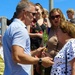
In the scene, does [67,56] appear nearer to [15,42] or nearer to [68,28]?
[68,28]

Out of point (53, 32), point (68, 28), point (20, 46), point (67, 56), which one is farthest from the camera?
point (53, 32)

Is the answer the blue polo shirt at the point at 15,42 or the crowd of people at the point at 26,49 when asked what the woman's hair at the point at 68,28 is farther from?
the blue polo shirt at the point at 15,42

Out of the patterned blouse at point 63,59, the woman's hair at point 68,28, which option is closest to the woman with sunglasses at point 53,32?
the woman's hair at point 68,28

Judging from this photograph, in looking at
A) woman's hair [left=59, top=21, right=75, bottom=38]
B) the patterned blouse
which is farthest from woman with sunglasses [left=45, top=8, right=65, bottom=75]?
the patterned blouse

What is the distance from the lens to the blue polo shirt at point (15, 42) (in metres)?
3.78

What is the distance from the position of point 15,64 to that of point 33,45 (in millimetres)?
2475

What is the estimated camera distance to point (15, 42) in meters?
3.74

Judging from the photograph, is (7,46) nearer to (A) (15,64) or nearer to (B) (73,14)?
(A) (15,64)

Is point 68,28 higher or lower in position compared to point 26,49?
higher

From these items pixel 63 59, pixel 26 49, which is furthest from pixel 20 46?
pixel 63 59

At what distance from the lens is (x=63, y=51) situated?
3609 mm

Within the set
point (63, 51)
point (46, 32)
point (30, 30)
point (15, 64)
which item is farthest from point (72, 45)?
point (30, 30)

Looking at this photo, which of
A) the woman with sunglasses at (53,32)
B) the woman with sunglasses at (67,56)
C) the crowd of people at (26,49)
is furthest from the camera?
the woman with sunglasses at (53,32)

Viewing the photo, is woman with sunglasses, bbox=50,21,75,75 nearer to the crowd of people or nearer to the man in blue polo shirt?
the crowd of people
